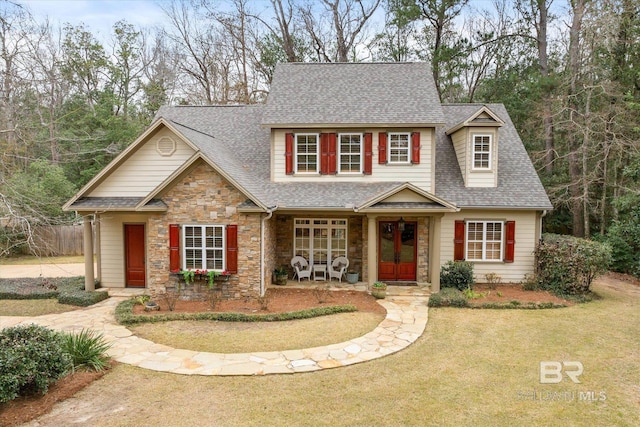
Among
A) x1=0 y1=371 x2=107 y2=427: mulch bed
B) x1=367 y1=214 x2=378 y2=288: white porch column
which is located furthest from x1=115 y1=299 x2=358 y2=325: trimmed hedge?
x1=0 y1=371 x2=107 y2=427: mulch bed

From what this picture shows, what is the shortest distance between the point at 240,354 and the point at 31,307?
7.57 metres

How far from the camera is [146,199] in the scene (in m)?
11.5

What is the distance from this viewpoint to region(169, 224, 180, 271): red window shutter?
459 inches

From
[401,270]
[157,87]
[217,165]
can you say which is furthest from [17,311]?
[157,87]

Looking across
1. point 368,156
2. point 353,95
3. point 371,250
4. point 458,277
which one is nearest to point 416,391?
point 371,250

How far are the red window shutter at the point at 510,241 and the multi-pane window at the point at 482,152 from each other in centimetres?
226

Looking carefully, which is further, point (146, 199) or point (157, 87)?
point (157, 87)

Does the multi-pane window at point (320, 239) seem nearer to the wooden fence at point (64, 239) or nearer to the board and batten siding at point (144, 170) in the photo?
the board and batten siding at point (144, 170)

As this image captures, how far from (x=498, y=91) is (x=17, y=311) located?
2560 cm

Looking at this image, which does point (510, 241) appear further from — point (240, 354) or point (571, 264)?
point (240, 354)

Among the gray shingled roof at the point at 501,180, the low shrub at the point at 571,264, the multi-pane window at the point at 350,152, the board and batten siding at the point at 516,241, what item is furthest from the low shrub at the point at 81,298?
the low shrub at the point at 571,264

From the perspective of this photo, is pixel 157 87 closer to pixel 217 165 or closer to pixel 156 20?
pixel 156 20

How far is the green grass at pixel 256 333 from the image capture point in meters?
8.25

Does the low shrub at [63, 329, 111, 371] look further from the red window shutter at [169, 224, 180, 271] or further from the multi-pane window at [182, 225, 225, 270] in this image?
the multi-pane window at [182, 225, 225, 270]
